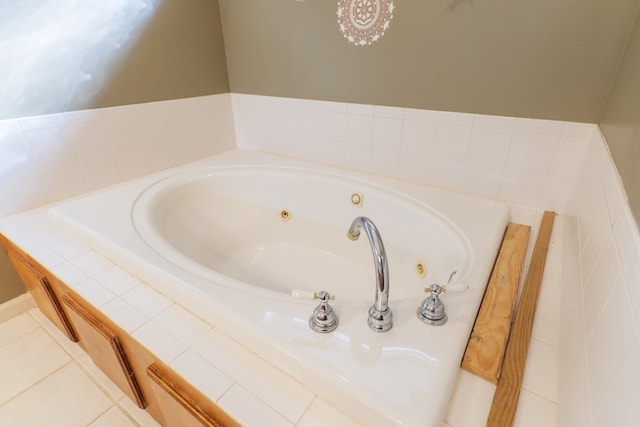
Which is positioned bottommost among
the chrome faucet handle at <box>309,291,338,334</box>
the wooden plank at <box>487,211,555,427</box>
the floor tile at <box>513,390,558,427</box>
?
the floor tile at <box>513,390,558,427</box>

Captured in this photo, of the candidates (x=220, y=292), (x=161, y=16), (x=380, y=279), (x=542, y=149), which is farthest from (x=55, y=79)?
(x=542, y=149)

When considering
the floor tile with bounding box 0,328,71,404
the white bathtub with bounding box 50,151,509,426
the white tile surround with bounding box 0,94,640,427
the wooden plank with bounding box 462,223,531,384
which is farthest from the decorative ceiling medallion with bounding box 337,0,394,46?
the floor tile with bounding box 0,328,71,404

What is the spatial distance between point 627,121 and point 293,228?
141 cm

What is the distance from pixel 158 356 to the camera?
716 millimetres

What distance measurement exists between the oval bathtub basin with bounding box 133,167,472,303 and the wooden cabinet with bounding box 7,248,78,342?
1.21 ft

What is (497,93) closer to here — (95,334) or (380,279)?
(380,279)

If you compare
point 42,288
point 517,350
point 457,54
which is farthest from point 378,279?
point 42,288

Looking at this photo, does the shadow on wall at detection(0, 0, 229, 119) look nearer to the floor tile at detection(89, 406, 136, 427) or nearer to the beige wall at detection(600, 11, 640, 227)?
the floor tile at detection(89, 406, 136, 427)

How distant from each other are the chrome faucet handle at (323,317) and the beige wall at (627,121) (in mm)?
564

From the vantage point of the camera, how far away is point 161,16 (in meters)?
1.62

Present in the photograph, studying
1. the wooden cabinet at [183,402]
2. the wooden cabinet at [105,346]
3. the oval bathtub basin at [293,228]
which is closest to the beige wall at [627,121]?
the oval bathtub basin at [293,228]

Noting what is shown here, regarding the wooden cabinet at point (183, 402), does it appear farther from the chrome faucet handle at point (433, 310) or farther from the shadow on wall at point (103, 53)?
the shadow on wall at point (103, 53)

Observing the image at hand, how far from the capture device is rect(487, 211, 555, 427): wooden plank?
1.88 feet

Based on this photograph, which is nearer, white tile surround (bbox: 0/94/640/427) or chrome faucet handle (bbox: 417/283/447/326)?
white tile surround (bbox: 0/94/640/427)
